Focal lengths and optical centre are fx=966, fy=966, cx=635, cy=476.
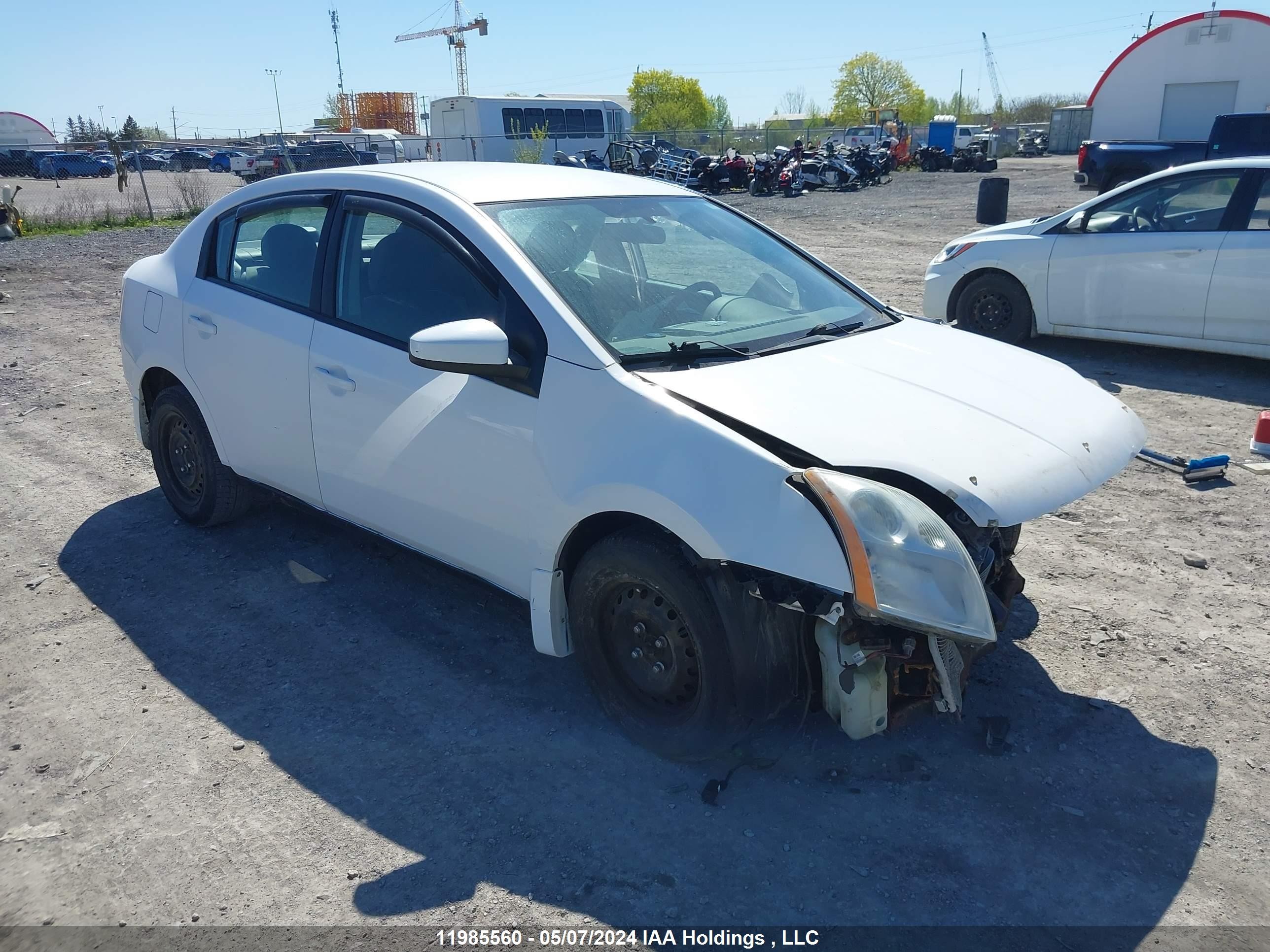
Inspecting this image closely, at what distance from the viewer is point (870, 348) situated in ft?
11.7

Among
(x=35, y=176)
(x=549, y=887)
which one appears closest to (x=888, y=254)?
(x=549, y=887)

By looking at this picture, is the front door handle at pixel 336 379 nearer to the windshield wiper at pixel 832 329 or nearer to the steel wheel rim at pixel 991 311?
the windshield wiper at pixel 832 329

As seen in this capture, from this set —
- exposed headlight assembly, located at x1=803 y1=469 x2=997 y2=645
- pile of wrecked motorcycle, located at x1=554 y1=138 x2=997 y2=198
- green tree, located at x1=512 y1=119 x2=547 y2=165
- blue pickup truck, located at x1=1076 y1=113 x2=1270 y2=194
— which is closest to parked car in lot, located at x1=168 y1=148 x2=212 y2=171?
green tree, located at x1=512 y1=119 x2=547 y2=165

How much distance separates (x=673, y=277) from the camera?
12.3 feet

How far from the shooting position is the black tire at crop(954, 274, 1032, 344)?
28.0ft

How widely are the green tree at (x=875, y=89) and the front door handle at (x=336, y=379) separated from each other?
347 ft

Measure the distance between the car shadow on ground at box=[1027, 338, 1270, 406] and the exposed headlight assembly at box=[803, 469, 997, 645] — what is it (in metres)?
5.52

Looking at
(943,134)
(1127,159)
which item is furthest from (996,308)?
(943,134)

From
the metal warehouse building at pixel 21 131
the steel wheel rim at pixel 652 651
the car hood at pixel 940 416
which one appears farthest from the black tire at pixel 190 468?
the metal warehouse building at pixel 21 131

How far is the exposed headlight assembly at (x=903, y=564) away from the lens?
8.31 feet

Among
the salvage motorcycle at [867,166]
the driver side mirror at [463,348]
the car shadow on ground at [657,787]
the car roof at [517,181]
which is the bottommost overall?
the car shadow on ground at [657,787]

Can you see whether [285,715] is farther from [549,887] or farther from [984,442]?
[984,442]

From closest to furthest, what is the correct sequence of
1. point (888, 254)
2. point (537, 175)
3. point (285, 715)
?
point (285, 715) < point (537, 175) < point (888, 254)

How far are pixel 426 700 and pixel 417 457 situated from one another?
2.93ft
